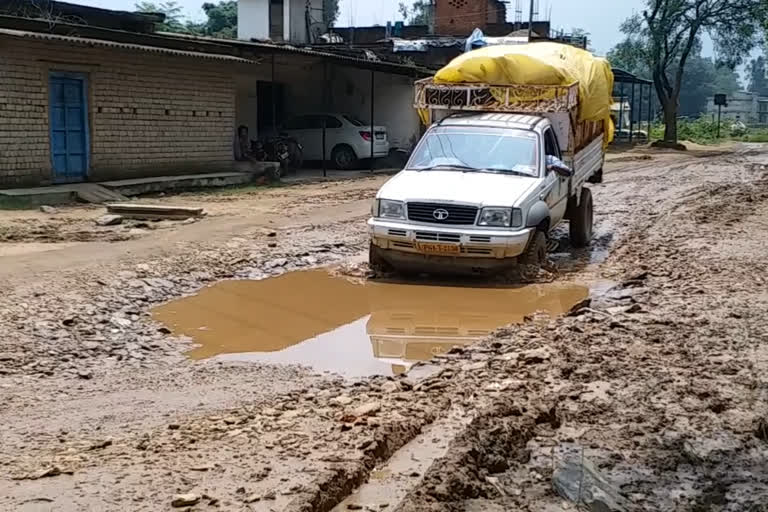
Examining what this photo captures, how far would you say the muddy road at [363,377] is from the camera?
4.36m

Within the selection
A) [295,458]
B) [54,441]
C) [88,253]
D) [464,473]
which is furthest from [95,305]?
[464,473]

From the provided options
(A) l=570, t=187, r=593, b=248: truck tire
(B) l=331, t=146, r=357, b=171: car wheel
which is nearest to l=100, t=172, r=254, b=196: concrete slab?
(B) l=331, t=146, r=357, b=171: car wheel

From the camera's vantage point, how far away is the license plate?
9945 millimetres

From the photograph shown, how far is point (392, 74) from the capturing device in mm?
28734

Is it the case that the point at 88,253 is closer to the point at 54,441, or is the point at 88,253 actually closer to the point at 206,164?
the point at 54,441

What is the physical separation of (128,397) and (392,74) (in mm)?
23751

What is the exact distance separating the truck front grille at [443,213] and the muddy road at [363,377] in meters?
0.80

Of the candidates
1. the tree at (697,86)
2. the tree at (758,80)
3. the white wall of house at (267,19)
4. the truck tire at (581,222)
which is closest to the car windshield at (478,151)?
the truck tire at (581,222)

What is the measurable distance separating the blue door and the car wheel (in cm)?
1022

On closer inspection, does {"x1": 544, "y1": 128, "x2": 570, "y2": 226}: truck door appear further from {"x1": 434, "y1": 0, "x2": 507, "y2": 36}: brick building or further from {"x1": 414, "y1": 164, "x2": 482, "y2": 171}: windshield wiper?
{"x1": 434, "y1": 0, "x2": 507, "y2": 36}: brick building

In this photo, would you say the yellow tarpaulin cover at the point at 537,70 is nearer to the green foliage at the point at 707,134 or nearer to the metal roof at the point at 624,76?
the metal roof at the point at 624,76

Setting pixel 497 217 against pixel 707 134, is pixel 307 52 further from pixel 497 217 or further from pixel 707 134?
pixel 707 134

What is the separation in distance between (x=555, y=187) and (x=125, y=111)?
10883 mm

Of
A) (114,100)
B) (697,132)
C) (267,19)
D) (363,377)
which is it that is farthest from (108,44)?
(697,132)
